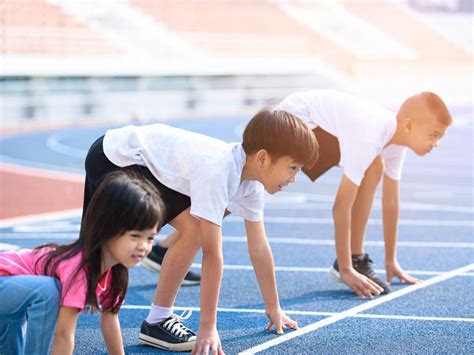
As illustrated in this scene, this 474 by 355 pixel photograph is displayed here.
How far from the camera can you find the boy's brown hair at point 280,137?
345 centimetres

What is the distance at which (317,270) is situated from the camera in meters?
5.48

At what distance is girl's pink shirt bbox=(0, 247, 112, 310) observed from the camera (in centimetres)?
298

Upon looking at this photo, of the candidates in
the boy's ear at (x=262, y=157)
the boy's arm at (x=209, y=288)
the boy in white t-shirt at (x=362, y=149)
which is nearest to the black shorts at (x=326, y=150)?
the boy in white t-shirt at (x=362, y=149)

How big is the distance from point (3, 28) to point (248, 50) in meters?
10.4

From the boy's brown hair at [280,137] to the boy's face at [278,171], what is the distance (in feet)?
0.07

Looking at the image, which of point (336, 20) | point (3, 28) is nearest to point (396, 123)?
point (3, 28)

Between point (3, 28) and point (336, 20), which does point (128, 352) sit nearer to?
point (3, 28)

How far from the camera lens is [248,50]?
2853 centimetres

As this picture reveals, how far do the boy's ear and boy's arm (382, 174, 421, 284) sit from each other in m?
1.65

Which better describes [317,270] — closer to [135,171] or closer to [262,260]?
[262,260]

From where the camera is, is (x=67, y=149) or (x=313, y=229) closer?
(x=313, y=229)

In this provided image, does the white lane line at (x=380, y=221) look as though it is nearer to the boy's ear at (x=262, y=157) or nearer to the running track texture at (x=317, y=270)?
the running track texture at (x=317, y=270)

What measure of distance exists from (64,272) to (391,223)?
2.44m

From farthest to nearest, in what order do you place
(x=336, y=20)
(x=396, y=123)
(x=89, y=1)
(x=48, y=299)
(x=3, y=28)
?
1. (x=336, y=20)
2. (x=89, y=1)
3. (x=3, y=28)
4. (x=396, y=123)
5. (x=48, y=299)
